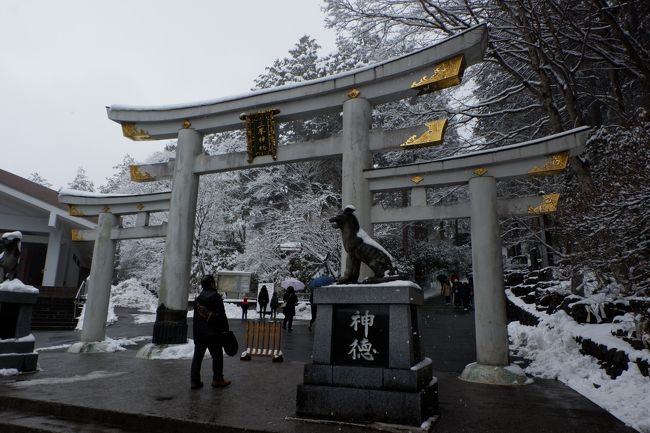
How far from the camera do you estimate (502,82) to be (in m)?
16.8

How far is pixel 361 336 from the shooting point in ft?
16.5

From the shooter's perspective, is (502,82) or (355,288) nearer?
(355,288)

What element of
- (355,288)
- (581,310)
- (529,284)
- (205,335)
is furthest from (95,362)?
(529,284)

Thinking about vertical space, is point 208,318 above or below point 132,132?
below

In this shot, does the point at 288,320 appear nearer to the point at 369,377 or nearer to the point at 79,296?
the point at 79,296

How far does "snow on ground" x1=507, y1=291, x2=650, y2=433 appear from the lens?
17.6ft

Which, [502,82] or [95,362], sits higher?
[502,82]

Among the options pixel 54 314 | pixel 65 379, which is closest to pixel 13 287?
pixel 65 379

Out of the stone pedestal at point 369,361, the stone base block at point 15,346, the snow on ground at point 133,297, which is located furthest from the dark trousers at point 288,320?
the snow on ground at point 133,297

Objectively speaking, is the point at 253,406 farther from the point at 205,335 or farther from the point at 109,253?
the point at 109,253

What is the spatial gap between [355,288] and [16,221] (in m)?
23.2

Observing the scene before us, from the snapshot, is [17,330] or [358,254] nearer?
[358,254]

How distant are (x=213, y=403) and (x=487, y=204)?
5.91m

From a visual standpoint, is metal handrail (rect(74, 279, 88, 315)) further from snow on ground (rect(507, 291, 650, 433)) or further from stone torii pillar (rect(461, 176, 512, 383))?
snow on ground (rect(507, 291, 650, 433))
